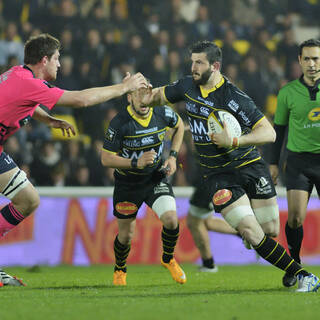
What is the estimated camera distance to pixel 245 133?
7359mm

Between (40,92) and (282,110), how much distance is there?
Answer: 2752 millimetres

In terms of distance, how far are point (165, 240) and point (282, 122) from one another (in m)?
1.86

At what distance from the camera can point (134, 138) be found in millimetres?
8219

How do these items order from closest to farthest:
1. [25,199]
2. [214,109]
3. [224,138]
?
[224,138] → [214,109] → [25,199]

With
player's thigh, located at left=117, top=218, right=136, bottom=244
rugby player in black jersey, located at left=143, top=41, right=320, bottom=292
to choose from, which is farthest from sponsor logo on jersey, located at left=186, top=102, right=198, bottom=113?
player's thigh, located at left=117, top=218, right=136, bottom=244

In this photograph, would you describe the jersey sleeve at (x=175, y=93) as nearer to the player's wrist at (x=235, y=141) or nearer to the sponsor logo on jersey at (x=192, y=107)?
the sponsor logo on jersey at (x=192, y=107)

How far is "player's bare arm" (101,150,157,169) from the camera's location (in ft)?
25.3

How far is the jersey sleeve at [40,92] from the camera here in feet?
22.7

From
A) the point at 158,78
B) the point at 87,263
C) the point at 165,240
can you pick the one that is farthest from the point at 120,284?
the point at 158,78

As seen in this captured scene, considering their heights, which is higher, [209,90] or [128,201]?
[209,90]

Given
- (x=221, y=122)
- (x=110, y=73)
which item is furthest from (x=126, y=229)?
(x=110, y=73)

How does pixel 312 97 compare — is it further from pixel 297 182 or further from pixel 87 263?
pixel 87 263

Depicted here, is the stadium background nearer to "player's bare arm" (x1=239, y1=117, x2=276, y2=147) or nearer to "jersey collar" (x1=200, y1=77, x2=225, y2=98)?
"jersey collar" (x1=200, y1=77, x2=225, y2=98)

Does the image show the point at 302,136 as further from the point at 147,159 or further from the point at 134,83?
the point at 134,83
